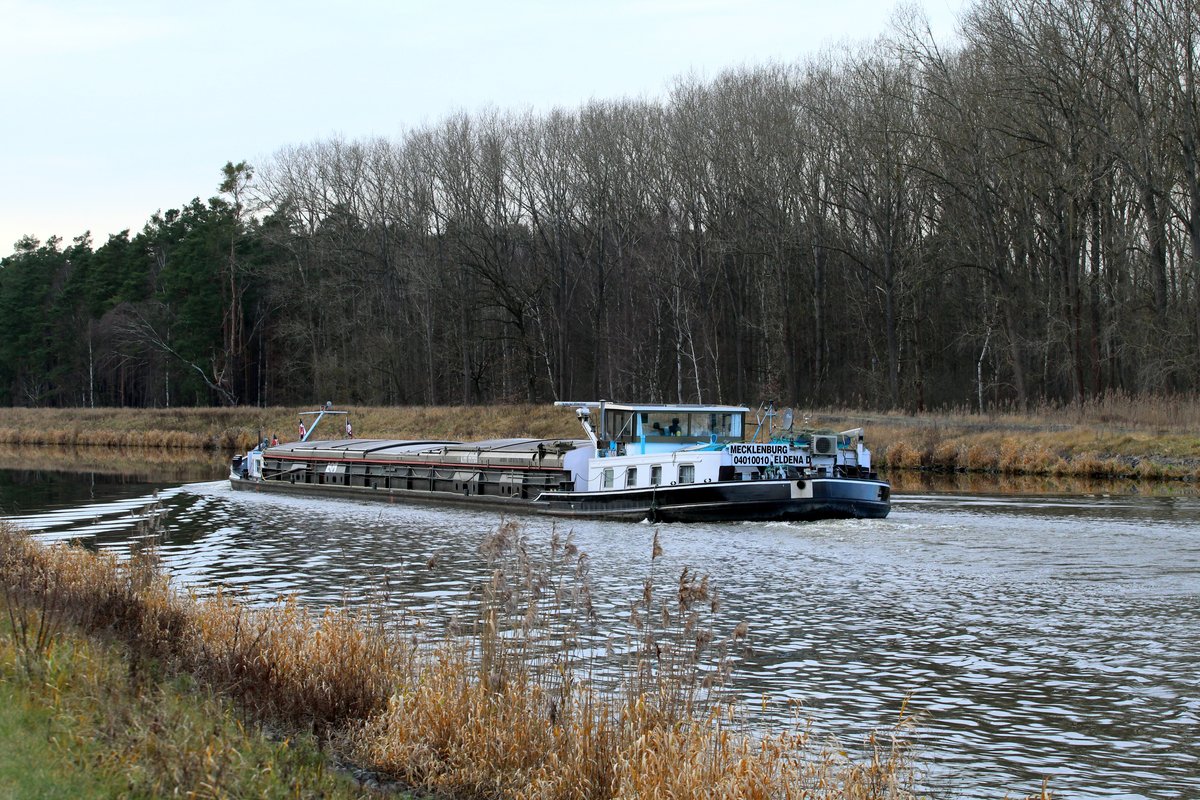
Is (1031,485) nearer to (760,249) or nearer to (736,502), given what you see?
(736,502)

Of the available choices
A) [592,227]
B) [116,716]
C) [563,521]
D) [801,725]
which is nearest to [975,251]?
[592,227]

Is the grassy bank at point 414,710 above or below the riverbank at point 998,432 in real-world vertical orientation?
below

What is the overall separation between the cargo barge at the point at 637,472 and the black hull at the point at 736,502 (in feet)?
0.09

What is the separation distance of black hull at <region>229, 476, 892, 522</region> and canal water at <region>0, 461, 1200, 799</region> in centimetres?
66

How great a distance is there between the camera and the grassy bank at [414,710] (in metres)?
8.61

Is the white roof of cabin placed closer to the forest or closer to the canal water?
the canal water

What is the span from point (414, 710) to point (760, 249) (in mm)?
59596

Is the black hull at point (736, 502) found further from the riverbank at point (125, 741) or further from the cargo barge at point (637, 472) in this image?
the riverbank at point (125, 741)

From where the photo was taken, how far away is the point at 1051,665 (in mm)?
14625

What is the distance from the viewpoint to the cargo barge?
29922 mm

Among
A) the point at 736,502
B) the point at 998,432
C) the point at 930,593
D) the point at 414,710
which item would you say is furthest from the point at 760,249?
the point at 414,710

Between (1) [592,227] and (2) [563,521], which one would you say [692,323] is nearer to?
(1) [592,227]

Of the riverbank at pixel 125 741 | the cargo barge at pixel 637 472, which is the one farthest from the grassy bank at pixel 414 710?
the cargo barge at pixel 637 472

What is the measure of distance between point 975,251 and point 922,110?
25.8 feet
